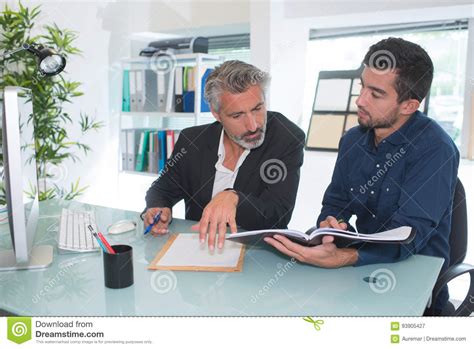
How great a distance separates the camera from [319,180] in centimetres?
287

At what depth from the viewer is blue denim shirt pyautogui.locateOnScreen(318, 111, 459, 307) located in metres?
1.23

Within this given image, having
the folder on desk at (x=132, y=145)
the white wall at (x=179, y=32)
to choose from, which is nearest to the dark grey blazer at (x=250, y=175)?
the white wall at (x=179, y=32)

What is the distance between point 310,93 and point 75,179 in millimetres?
1723

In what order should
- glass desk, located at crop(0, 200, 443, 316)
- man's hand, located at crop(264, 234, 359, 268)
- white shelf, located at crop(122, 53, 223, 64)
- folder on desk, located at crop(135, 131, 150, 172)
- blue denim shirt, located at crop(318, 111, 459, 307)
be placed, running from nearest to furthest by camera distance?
glass desk, located at crop(0, 200, 443, 316) < man's hand, located at crop(264, 234, 359, 268) < blue denim shirt, located at crop(318, 111, 459, 307) < white shelf, located at crop(122, 53, 223, 64) < folder on desk, located at crop(135, 131, 150, 172)

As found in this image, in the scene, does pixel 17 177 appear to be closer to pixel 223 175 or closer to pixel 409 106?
pixel 223 175

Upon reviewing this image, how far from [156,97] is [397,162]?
2050 mm

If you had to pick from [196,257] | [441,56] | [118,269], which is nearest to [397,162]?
[196,257]

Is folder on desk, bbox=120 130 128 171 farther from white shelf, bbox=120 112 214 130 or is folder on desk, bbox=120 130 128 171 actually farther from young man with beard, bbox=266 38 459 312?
young man with beard, bbox=266 38 459 312

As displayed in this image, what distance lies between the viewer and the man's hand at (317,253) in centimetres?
104

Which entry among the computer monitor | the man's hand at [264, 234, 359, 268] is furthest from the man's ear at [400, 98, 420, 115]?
the computer monitor

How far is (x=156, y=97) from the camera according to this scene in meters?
3.12

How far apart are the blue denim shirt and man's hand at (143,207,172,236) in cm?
53

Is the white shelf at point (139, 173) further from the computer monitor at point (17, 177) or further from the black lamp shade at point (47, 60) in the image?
the computer monitor at point (17, 177)
